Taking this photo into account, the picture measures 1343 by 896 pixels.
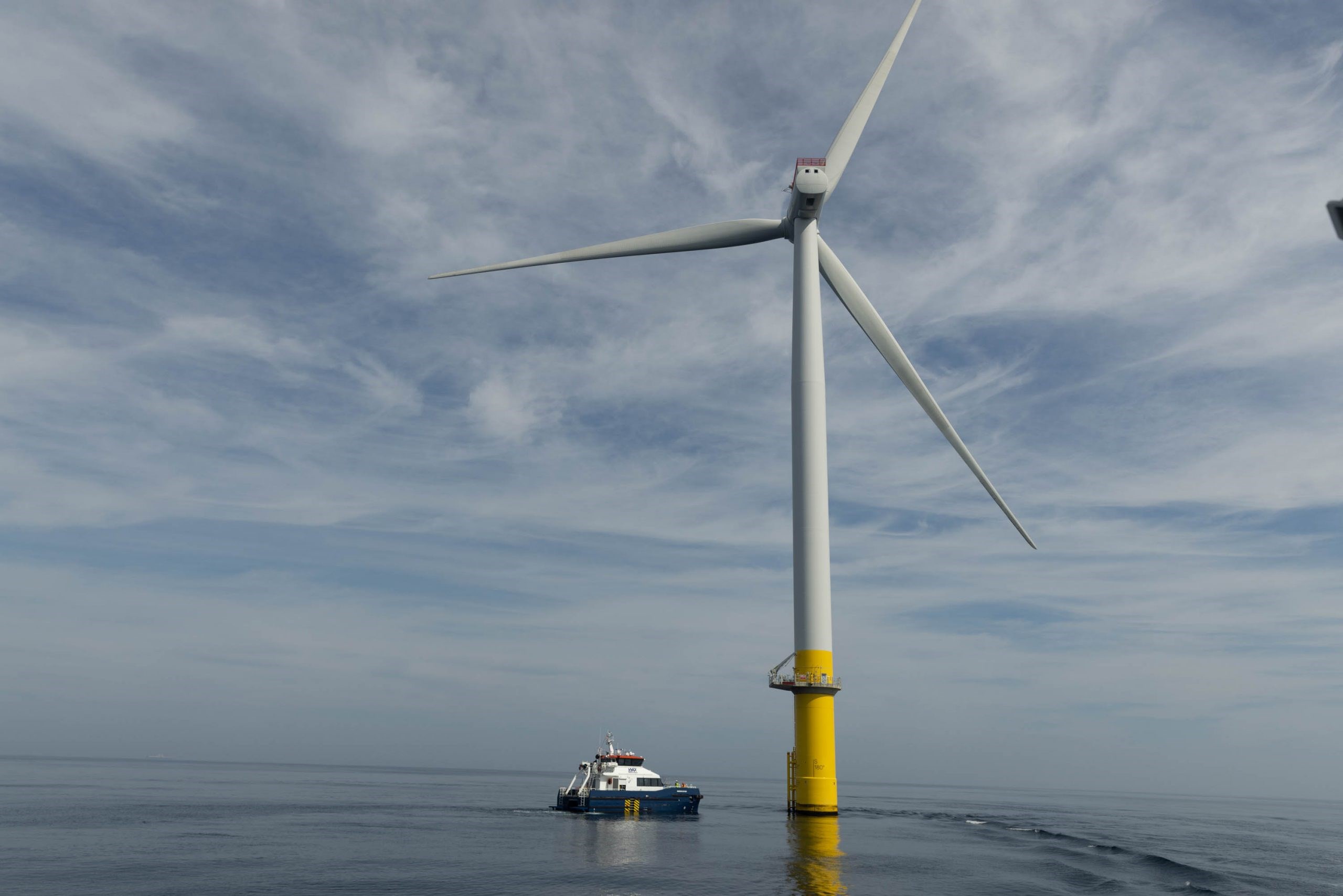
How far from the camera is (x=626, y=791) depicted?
11444 centimetres

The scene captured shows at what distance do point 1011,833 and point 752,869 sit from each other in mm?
63740

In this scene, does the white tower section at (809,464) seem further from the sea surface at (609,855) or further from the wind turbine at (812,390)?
the sea surface at (609,855)

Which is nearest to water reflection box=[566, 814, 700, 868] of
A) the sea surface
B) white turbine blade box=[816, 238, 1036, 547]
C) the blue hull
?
the sea surface

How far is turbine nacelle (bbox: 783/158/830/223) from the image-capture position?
86.7m

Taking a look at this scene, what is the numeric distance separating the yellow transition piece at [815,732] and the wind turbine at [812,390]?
75mm

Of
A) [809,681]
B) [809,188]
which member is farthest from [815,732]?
[809,188]

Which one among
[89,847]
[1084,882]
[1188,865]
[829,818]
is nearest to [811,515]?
[829,818]

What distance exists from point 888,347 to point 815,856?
45541 millimetres

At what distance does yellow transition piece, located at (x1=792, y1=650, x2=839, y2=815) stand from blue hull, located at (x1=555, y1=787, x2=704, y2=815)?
4080cm

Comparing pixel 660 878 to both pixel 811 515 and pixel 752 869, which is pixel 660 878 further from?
pixel 811 515

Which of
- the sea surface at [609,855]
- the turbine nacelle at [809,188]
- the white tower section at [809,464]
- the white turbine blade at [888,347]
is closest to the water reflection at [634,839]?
the sea surface at [609,855]

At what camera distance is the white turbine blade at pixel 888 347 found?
78.1 m

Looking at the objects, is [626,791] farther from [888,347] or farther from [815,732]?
[888,347]

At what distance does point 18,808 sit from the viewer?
131375 mm
